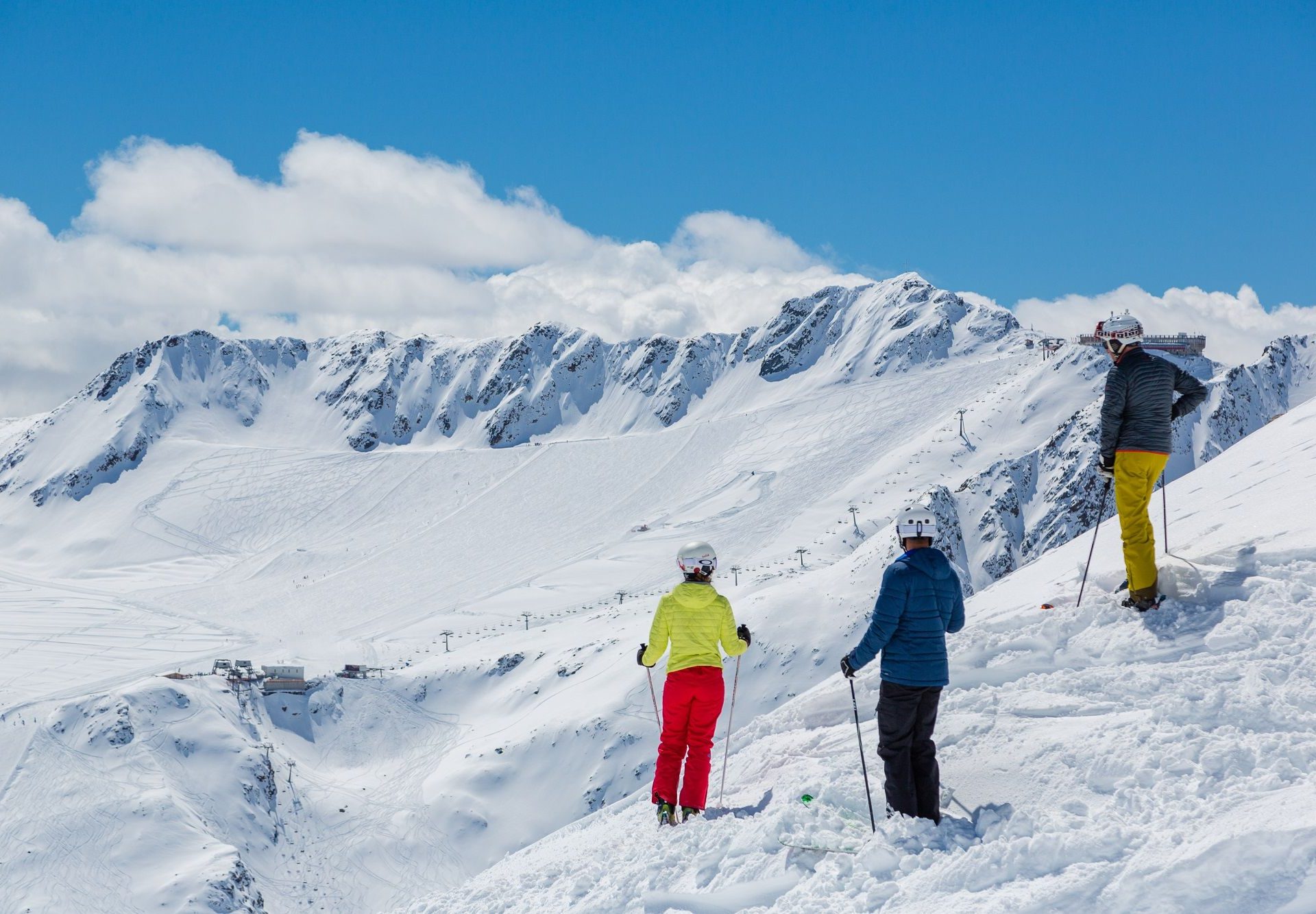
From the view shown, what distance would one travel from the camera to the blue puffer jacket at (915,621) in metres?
8.43

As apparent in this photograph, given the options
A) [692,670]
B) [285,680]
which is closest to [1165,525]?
→ [692,670]

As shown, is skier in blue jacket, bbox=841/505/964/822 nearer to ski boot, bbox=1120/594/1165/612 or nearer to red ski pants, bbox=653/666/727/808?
red ski pants, bbox=653/666/727/808

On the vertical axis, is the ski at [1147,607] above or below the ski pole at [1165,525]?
below

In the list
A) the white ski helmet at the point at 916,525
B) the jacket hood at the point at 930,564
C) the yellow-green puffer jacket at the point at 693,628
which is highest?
the white ski helmet at the point at 916,525

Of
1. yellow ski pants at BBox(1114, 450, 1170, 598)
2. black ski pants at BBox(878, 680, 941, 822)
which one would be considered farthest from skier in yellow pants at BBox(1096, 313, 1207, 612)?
black ski pants at BBox(878, 680, 941, 822)

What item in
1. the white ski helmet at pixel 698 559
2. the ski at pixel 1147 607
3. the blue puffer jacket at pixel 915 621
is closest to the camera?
the blue puffer jacket at pixel 915 621

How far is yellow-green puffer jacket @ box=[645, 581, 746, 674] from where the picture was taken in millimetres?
10508

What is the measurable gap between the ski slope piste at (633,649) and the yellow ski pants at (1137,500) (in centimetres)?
62

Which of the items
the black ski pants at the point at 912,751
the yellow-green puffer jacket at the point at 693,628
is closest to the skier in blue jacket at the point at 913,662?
the black ski pants at the point at 912,751

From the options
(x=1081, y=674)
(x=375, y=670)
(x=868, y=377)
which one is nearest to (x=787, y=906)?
(x=1081, y=674)

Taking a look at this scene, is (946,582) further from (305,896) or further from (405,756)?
(405,756)

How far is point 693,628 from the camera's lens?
10516mm

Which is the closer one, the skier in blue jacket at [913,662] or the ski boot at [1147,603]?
the skier in blue jacket at [913,662]

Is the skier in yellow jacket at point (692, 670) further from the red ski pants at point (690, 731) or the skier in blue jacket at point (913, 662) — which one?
the skier in blue jacket at point (913, 662)
